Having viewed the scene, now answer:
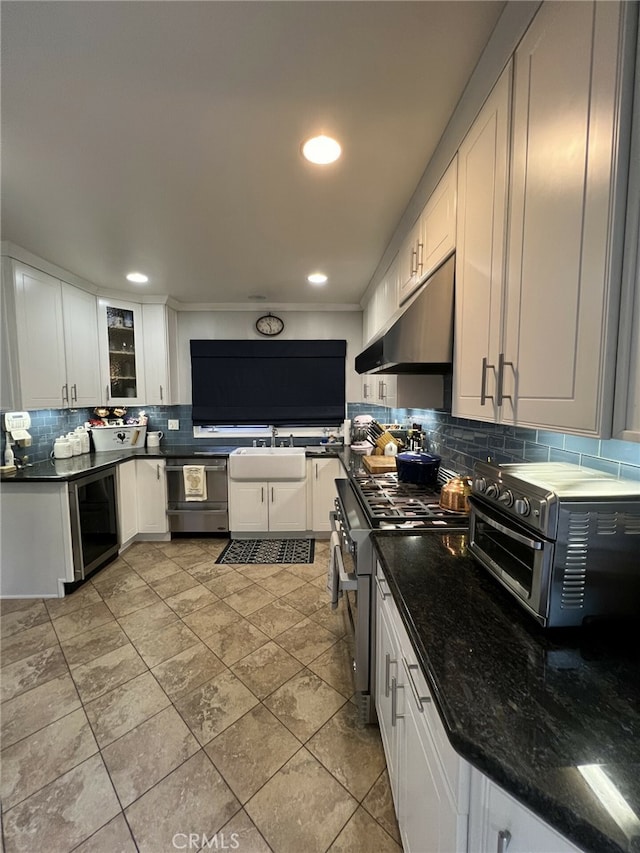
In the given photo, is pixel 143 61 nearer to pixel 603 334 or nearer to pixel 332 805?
pixel 603 334

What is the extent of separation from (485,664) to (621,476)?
26.4 inches

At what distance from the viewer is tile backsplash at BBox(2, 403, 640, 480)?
102 cm

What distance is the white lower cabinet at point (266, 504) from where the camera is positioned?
→ 343 cm

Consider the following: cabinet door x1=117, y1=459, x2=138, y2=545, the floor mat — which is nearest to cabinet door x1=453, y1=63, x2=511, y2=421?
the floor mat

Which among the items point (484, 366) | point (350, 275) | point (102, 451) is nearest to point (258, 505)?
point (102, 451)

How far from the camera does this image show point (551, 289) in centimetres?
82

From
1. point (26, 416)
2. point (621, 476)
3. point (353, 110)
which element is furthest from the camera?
point (26, 416)

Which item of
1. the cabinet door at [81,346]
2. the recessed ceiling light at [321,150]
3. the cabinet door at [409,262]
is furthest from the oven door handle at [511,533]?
the cabinet door at [81,346]

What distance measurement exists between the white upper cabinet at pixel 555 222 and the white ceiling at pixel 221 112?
12.6 inches

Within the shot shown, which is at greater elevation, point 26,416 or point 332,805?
point 26,416

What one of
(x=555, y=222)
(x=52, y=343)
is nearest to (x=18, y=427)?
(x=52, y=343)

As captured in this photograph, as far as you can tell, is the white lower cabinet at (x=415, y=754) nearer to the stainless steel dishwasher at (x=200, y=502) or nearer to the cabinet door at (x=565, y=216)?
the cabinet door at (x=565, y=216)

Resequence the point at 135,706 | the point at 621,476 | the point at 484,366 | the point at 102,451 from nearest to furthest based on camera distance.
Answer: the point at 621,476, the point at 484,366, the point at 135,706, the point at 102,451

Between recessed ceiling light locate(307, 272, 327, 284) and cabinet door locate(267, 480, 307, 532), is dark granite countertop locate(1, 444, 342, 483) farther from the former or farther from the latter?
recessed ceiling light locate(307, 272, 327, 284)
